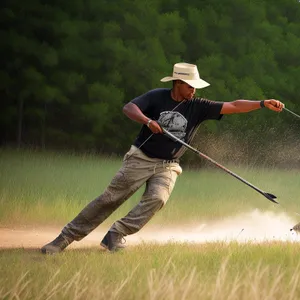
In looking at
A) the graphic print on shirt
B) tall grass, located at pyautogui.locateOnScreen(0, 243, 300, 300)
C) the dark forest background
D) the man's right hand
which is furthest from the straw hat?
the dark forest background

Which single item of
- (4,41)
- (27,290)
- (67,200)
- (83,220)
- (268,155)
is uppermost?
(27,290)

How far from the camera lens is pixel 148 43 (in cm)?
2581

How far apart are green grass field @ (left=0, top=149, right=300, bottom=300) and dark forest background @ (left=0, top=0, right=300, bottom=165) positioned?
2461 mm

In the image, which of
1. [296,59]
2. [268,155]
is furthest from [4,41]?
[296,59]

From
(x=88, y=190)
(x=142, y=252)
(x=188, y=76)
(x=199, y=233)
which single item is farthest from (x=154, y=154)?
(x=88, y=190)

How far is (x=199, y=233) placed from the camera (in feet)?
39.0

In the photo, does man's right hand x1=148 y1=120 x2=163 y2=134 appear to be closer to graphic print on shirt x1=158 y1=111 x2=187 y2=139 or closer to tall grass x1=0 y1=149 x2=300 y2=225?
graphic print on shirt x1=158 y1=111 x2=187 y2=139

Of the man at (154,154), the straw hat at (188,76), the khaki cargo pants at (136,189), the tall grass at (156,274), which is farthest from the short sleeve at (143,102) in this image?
the tall grass at (156,274)

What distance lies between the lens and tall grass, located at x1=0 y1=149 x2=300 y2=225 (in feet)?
41.2

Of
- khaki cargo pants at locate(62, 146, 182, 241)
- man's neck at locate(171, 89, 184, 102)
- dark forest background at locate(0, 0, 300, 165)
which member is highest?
man's neck at locate(171, 89, 184, 102)

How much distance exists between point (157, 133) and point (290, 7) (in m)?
28.0

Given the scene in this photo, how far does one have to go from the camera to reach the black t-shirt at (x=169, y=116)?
8.35m

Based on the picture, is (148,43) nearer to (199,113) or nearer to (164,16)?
(164,16)

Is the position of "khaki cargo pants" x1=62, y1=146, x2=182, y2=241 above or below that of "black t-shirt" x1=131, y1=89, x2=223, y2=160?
below
